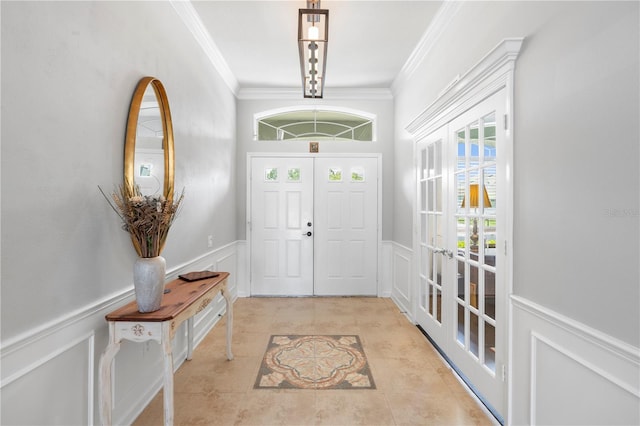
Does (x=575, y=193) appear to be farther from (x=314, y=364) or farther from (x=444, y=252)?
(x=314, y=364)

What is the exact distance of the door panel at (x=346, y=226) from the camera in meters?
4.64

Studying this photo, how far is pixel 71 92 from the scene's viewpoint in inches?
57.4

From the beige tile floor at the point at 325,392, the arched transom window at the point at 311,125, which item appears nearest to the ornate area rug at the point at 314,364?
the beige tile floor at the point at 325,392

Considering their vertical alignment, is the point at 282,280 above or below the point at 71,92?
below

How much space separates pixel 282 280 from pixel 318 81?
2.87 m

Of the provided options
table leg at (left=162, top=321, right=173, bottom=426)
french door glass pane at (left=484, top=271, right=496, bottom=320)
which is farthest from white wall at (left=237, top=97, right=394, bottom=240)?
table leg at (left=162, top=321, right=173, bottom=426)

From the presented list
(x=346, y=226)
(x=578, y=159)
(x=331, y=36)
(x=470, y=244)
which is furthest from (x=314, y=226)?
(x=578, y=159)

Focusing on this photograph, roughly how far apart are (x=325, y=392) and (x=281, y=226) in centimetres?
268

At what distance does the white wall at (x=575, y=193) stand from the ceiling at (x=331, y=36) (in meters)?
1.06

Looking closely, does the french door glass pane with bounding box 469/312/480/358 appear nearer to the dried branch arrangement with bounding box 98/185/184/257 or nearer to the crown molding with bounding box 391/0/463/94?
the dried branch arrangement with bounding box 98/185/184/257

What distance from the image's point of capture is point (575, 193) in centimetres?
137

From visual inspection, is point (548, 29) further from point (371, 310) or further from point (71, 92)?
point (371, 310)

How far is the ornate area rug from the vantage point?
2385 mm

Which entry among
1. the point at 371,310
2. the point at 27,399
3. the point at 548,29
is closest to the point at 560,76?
the point at 548,29
